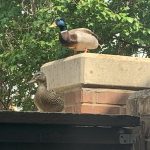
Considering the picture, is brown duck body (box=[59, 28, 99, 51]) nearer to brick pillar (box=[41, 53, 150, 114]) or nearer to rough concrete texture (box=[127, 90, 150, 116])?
brick pillar (box=[41, 53, 150, 114])

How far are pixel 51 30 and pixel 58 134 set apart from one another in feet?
33.1

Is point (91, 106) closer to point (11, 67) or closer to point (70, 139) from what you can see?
point (70, 139)

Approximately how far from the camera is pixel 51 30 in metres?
12.5

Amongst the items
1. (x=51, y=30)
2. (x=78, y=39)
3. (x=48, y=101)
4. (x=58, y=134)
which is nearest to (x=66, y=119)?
(x=58, y=134)

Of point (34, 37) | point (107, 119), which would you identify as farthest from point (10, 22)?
point (107, 119)

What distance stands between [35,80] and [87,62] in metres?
0.41

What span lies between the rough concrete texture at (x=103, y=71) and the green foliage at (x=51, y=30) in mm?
8028

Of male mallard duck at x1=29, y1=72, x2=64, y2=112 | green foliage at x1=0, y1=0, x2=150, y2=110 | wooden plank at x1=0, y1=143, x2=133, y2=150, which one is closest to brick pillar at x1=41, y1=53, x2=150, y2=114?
male mallard duck at x1=29, y1=72, x2=64, y2=112

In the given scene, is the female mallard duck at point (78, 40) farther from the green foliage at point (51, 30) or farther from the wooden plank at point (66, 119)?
the green foliage at point (51, 30)

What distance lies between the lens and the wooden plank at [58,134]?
Result: 2430 millimetres

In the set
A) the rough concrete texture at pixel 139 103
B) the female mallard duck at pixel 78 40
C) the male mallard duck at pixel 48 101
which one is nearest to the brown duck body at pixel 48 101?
the male mallard duck at pixel 48 101

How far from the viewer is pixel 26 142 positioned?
248 cm

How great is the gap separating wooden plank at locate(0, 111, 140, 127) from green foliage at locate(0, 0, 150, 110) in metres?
9.32

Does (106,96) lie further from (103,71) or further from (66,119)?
(66,119)
